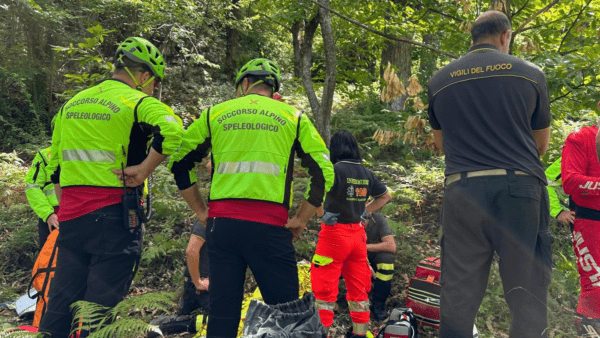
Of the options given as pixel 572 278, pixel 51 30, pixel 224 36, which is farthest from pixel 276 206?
pixel 224 36

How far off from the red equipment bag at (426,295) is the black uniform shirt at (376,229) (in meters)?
0.81

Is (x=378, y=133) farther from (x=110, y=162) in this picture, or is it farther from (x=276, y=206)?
(x=110, y=162)

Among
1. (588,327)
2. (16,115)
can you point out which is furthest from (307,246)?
(16,115)

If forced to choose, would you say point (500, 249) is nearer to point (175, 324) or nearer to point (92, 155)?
point (92, 155)

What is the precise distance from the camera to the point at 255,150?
10.8 feet

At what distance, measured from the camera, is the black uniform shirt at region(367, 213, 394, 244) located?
20.2ft

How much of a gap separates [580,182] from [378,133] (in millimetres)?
3300

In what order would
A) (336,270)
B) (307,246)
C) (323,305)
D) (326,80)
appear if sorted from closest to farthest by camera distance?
1. (323,305)
2. (336,270)
3. (307,246)
4. (326,80)

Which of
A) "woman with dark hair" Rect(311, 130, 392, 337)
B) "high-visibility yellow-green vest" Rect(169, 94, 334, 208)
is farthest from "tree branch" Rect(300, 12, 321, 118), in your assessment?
"high-visibility yellow-green vest" Rect(169, 94, 334, 208)

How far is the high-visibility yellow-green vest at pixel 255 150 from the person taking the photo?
3.28 m

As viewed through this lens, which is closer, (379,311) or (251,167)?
(251,167)

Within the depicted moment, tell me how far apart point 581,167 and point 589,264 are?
97 cm

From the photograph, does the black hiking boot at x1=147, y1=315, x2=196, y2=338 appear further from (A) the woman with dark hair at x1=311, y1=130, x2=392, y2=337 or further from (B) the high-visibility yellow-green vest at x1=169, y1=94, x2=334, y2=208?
(B) the high-visibility yellow-green vest at x1=169, y1=94, x2=334, y2=208

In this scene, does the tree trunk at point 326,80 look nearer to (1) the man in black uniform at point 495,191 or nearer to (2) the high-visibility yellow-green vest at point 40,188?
(2) the high-visibility yellow-green vest at point 40,188
